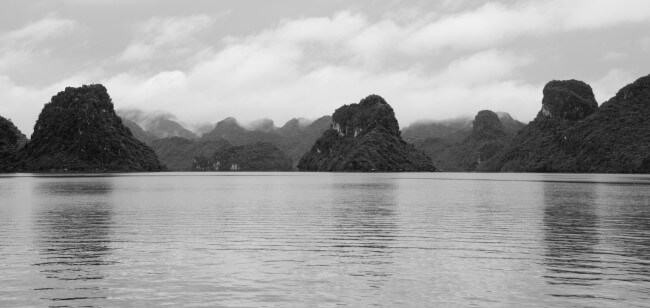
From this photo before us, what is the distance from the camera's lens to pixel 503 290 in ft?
64.0

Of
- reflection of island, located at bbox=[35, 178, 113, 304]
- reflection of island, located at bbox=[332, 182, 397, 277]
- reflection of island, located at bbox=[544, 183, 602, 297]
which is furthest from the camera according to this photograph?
reflection of island, located at bbox=[332, 182, 397, 277]

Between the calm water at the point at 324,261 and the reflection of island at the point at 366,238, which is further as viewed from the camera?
the reflection of island at the point at 366,238

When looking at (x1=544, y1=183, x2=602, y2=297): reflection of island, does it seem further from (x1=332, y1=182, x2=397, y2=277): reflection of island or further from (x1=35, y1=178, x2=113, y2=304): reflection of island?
(x1=35, y1=178, x2=113, y2=304): reflection of island

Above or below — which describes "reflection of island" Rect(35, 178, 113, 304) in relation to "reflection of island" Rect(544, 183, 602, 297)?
above

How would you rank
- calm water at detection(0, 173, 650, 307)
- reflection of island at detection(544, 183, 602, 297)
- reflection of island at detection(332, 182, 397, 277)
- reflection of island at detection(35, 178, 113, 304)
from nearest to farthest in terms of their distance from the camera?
1. calm water at detection(0, 173, 650, 307)
2. reflection of island at detection(35, 178, 113, 304)
3. reflection of island at detection(544, 183, 602, 297)
4. reflection of island at detection(332, 182, 397, 277)

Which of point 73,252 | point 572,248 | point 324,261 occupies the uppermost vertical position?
point 73,252

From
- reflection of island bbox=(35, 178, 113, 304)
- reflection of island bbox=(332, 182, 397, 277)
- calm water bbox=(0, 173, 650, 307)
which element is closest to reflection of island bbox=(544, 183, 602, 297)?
calm water bbox=(0, 173, 650, 307)

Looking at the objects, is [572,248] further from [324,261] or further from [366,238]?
[324,261]

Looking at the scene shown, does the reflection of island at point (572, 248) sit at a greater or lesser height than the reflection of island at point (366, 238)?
lesser

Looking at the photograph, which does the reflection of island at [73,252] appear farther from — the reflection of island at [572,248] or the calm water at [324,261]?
the reflection of island at [572,248]

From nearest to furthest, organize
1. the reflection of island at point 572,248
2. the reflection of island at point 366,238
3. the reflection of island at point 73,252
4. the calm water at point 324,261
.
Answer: the calm water at point 324,261, the reflection of island at point 73,252, the reflection of island at point 572,248, the reflection of island at point 366,238

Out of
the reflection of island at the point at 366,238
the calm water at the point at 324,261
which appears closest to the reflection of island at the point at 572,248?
the calm water at the point at 324,261

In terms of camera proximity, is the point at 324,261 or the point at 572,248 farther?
the point at 572,248

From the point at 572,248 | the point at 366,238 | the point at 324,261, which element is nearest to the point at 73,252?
the point at 324,261
